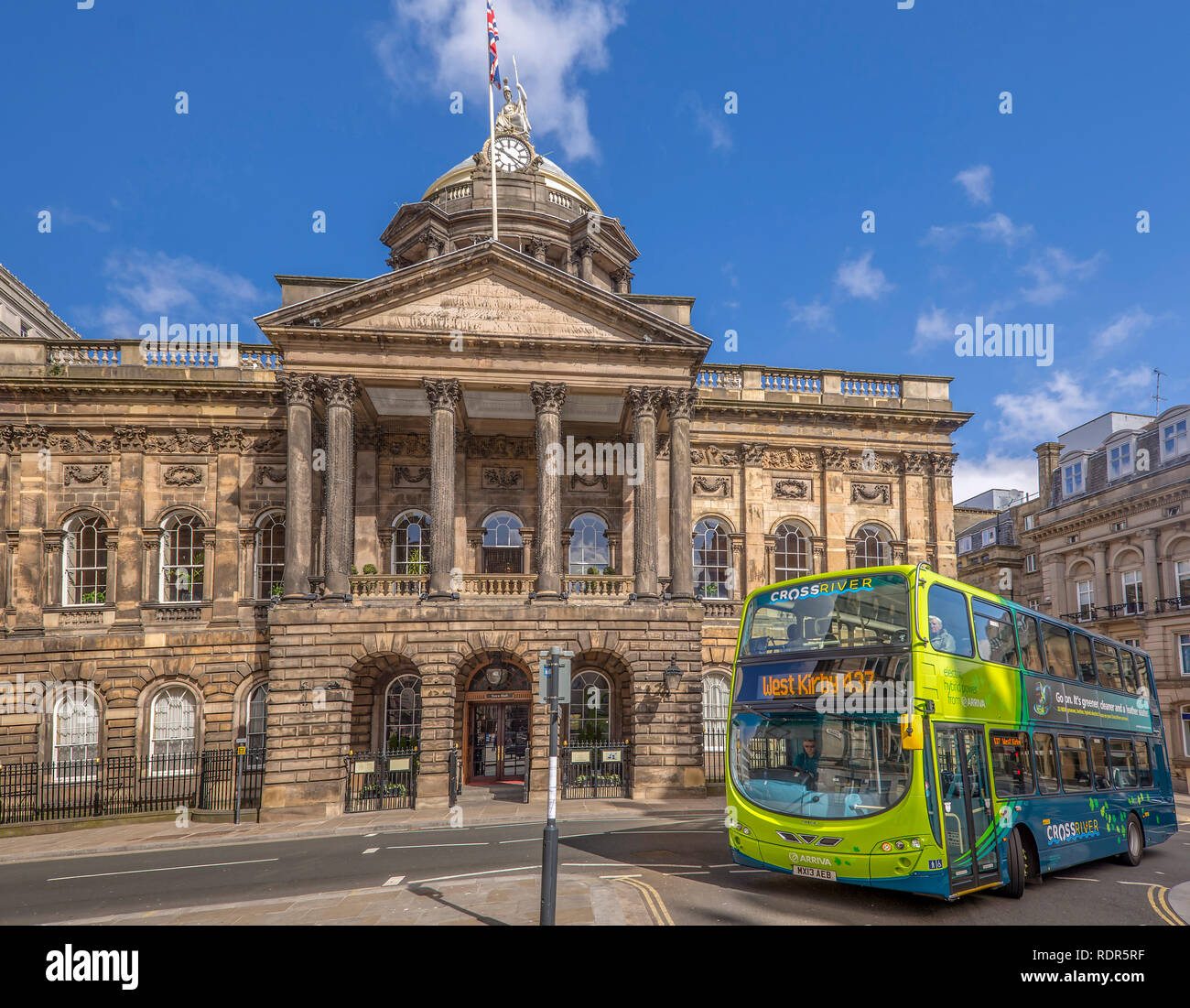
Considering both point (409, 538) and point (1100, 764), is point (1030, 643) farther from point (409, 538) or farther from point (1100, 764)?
point (409, 538)

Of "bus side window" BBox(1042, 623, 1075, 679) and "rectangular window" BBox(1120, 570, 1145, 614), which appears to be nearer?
"bus side window" BBox(1042, 623, 1075, 679)

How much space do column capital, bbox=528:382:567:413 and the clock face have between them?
16.0 meters

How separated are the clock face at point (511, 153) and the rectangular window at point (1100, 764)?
31133mm

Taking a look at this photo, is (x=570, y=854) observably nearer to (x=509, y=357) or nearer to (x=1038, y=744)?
(x=1038, y=744)

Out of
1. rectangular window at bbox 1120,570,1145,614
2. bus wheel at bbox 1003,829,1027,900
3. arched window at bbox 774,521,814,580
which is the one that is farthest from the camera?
rectangular window at bbox 1120,570,1145,614

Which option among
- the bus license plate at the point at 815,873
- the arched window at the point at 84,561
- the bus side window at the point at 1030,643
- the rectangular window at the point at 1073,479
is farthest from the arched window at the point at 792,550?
the arched window at the point at 84,561

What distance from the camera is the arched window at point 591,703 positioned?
83.6 ft

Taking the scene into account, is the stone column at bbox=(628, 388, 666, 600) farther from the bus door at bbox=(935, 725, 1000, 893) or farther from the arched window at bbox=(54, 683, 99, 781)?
the arched window at bbox=(54, 683, 99, 781)

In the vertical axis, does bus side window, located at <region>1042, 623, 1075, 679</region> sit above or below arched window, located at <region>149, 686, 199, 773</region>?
above

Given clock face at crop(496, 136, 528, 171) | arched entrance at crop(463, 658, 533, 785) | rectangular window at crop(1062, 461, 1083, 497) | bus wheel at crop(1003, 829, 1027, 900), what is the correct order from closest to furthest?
bus wheel at crop(1003, 829, 1027, 900) → arched entrance at crop(463, 658, 533, 785) → clock face at crop(496, 136, 528, 171) → rectangular window at crop(1062, 461, 1083, 497)

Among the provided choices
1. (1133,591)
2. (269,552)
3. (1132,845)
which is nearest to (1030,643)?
(1132,845)

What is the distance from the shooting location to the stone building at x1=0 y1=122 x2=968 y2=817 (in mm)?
22672

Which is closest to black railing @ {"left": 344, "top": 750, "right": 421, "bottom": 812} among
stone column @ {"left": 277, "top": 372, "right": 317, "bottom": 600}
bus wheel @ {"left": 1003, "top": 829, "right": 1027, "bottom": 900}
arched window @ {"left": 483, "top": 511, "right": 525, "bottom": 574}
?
stone column @ {"left": 277, "top": 372, "right": 317, "bottom": 600}

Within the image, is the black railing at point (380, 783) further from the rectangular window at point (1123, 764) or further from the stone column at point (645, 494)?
the rectangular window at point (1123, 764)
